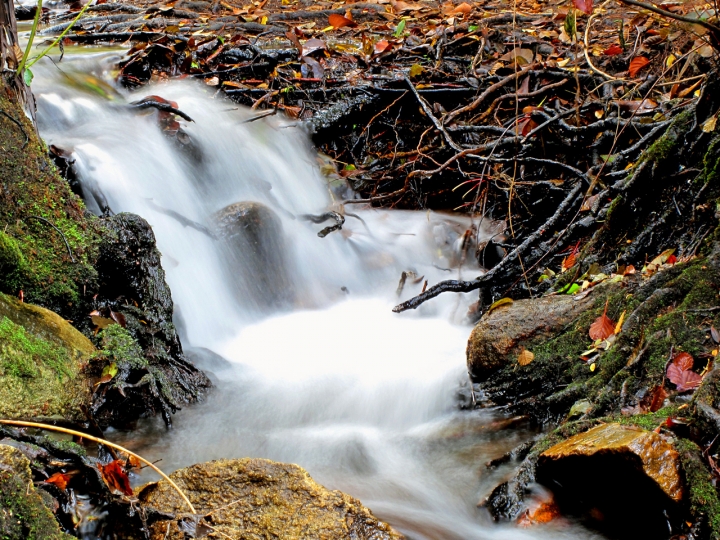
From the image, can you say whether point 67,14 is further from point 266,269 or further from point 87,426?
point 87,426

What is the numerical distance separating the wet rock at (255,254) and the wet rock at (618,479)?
123 inches

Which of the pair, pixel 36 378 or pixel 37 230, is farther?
pixel 37 230

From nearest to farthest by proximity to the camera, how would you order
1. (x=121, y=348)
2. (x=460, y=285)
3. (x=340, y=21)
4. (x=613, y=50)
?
(x=121, y=348) → (x=460, y=285) → (x=613, y=50) → (x=340, y=21)

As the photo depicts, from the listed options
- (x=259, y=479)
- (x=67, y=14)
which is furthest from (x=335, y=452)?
(x=67, y=14)

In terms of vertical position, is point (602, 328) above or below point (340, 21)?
Result: below

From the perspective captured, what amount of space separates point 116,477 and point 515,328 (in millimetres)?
2098

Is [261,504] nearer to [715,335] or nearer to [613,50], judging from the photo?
[715,335]

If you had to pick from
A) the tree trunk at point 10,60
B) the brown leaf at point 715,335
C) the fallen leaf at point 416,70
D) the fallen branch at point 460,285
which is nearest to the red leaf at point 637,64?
the fallen leaf at point 416,70

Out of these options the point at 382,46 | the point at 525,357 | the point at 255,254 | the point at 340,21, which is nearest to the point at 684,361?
the point at 525,357

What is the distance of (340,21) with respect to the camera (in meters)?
8.27

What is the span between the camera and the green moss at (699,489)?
181cm

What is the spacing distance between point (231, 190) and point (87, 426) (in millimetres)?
3386

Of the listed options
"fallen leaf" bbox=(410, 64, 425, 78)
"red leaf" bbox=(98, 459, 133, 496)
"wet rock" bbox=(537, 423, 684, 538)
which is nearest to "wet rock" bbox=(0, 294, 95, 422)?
"red leaf" bbox=(98, 459, 133, 496)

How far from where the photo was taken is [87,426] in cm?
281
